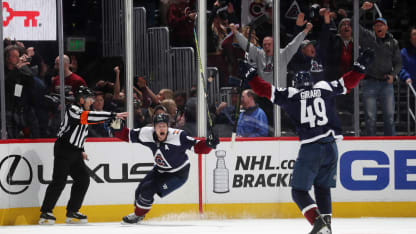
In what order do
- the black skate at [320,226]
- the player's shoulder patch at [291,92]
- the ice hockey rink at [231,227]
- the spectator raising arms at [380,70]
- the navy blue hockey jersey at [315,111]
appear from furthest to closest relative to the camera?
the spectator raising arms at [380,70] < the ice hockey rink at [231,227] < the player's shoulder patch at [291,92] < the navy blue hockey jersey at [315,111] < the black skate at [320,226]

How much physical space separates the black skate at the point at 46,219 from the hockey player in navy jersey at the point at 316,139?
2347 mm

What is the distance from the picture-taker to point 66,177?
6613 millimetres

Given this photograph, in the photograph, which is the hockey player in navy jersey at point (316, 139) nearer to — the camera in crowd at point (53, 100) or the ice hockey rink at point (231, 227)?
the ice hockey rink at point (231, 227)

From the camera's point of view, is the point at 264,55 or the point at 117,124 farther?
the point at 264,55

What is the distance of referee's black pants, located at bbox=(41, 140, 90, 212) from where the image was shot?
21.5 ft

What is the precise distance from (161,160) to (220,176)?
711 mm

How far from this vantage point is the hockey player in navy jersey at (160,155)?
6.55m

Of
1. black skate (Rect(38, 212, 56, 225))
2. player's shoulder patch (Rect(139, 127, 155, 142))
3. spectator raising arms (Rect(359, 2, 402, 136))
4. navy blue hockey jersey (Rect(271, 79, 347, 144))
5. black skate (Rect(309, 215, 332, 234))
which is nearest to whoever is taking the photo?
black skate (Rect(309, 215, 332, 234))

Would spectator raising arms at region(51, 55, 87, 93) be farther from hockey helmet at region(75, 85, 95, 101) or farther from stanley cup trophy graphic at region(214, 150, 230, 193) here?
stanley cup trophy graphic at region(214, 150, 230, 193)

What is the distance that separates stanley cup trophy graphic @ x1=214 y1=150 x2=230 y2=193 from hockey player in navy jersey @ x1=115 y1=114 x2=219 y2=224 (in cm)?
44

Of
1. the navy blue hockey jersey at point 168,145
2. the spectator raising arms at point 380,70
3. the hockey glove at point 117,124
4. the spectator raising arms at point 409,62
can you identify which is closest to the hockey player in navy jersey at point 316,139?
the navy blue hockey jersey at point 168,145

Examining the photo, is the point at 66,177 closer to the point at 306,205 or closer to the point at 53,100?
the point at 53,100

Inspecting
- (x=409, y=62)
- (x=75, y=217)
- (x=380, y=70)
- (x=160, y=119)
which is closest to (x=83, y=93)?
(x=160, y=119)

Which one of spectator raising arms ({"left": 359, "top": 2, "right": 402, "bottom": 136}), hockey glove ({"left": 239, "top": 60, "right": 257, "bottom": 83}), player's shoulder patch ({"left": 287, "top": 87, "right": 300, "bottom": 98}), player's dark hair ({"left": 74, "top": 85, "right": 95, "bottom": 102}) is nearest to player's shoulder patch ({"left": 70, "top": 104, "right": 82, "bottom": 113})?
player's dark hair ({"left": 74, "top": 85, "right": 95, "bottom": 102})
